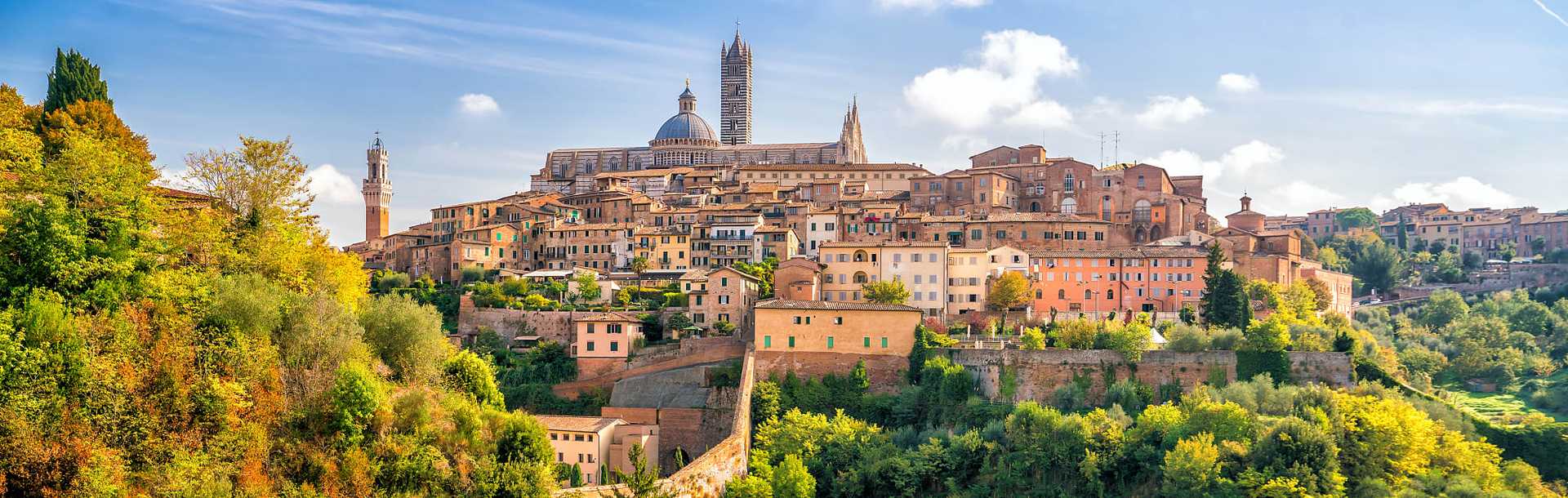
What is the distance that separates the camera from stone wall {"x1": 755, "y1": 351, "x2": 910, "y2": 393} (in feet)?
148

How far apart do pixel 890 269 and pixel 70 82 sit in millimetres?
28942

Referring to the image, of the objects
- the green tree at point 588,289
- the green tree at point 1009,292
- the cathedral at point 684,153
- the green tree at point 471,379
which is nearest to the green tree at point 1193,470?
the green tree at point 1009,292

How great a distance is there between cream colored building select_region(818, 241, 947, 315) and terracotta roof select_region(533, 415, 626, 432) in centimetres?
1333

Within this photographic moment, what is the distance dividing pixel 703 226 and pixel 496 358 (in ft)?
51.0

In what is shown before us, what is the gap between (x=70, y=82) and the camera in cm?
4128

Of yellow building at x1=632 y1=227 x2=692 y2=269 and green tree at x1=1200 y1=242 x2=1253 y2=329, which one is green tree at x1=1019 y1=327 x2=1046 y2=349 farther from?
yellow building at x1=632 y1=227 x2=692 y2=269

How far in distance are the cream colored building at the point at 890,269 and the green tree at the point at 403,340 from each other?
20.2 m

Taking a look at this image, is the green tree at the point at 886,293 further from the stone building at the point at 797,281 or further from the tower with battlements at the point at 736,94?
the tower with battlements at the point at 736,94

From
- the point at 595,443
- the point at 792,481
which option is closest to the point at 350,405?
the point at 595,443

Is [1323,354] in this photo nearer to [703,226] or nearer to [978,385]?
[978,385]

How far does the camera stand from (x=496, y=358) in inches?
1943

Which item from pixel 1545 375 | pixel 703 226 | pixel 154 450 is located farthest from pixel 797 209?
pixel 154 450

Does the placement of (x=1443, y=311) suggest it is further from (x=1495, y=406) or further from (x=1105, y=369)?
(x=1105, y=369)

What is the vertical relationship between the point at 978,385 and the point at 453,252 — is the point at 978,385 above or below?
below
